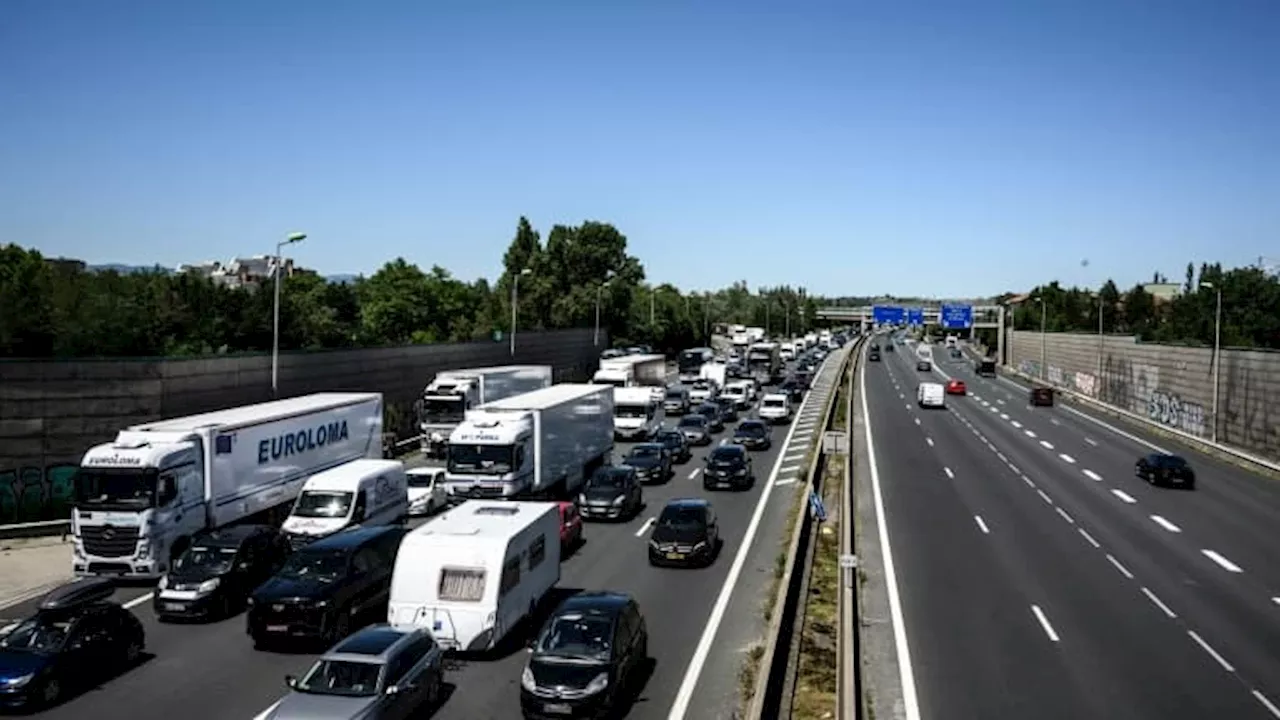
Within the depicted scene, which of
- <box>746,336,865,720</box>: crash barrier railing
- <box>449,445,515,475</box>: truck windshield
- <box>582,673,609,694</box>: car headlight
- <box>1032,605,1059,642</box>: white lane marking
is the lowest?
<box>1032,605,1059,642</box>: white lane marking

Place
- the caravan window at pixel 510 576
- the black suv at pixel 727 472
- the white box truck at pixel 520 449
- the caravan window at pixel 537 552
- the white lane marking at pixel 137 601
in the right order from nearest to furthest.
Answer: the caravan window at pixel 510 576, the caravan window at pixel 537 552, the white lane marking at pixel 137 601, the white box truck at pixel 520 449, the black suv at pixel 727 472

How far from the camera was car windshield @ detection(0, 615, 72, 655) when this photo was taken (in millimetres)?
16953

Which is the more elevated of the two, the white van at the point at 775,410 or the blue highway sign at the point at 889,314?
the blue highway sign at the point at 889,314

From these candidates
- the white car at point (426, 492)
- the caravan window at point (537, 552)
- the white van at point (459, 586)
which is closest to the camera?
the white van at point (459, 586)

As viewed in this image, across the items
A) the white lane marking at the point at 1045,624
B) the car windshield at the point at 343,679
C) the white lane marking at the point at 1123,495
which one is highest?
the car windshield at the point at 343,679

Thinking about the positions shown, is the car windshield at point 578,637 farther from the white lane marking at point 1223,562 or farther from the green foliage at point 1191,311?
the green foliage at point 1191,311

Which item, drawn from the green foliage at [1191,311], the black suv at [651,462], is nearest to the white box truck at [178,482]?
the black suv at [651,462]

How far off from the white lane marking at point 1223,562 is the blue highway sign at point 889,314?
366 feet

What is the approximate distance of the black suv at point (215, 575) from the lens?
837 inches

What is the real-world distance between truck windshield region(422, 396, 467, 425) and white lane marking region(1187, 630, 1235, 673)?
101ft

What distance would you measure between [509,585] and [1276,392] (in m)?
47.7

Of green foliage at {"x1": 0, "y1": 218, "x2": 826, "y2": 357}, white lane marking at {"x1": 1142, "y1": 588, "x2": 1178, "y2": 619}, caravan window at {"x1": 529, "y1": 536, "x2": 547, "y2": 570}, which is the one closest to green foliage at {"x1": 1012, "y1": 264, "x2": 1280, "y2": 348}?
white lane marking at {"x1": 1142, "y1": 588, "x2": 1178, "y2": 619}

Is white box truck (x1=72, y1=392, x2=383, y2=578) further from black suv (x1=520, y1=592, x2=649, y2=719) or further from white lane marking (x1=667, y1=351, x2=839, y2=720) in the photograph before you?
white lane marking (x1=667, y1=351, x2=839, y2=720)

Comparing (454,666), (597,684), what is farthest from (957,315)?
(597,684)
